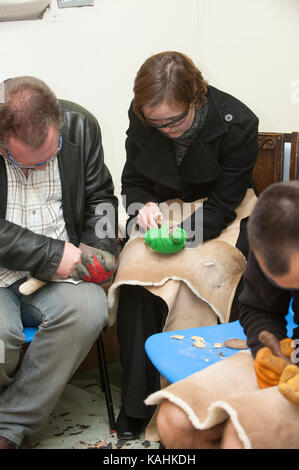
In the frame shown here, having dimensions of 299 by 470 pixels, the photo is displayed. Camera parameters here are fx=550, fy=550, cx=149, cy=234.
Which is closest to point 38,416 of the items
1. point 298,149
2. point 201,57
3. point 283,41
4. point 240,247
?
point 240,247

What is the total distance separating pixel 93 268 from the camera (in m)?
1.94

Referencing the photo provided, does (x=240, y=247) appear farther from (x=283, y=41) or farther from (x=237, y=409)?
(x=283, y=41)

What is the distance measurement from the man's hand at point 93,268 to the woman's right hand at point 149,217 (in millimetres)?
196

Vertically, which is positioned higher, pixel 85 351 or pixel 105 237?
pixel 105 237

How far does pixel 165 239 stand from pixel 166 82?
0.54m

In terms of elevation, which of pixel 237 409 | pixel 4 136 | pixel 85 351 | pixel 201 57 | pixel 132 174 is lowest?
pixel 85 351

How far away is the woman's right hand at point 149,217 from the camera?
204 centimetres

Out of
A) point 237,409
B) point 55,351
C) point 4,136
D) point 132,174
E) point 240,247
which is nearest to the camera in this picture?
point 237,409

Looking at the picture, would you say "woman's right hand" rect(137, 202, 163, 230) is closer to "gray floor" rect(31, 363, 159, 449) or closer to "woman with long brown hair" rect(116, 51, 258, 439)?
"woman with long brown hair" rect(116, 51, 258, 439)

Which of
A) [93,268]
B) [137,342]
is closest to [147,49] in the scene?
[93,268]

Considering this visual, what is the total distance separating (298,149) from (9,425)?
60.7 inches

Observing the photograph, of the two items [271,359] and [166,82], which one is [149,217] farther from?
[271,359]

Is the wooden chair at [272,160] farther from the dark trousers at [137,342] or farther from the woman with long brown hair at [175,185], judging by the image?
the dark trousers at [137,342]

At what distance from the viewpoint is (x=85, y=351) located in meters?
1.92
